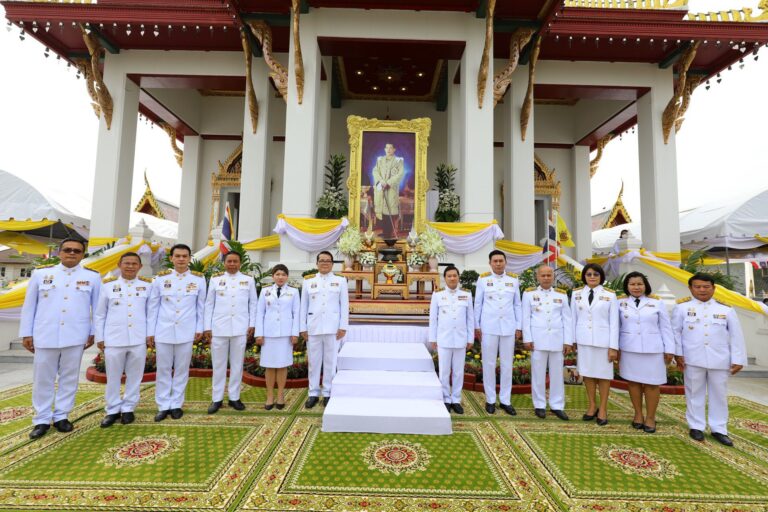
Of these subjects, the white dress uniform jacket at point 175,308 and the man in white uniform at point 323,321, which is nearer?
the white dress uniform jacket at point 175,308

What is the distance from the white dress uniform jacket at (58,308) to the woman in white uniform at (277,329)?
4.79 feet

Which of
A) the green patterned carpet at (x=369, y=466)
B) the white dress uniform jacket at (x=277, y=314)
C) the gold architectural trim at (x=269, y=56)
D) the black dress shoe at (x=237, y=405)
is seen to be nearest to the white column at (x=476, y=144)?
the gold architectural trim at (x=269, y=56)

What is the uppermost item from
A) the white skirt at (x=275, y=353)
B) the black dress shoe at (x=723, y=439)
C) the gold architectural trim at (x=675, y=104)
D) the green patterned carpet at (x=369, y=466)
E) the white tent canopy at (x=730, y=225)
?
the gold architectural trim at (x=675, y=104)

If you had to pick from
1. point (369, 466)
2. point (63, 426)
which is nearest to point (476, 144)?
point (369, 466)

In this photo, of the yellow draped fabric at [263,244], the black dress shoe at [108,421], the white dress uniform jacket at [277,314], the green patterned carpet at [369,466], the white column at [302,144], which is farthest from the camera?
the yellow draped fabric at [263,244]

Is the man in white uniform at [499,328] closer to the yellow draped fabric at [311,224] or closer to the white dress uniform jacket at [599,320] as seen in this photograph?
the white dress uniform jacket at [599,320]

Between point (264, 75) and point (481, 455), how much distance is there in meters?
9.60

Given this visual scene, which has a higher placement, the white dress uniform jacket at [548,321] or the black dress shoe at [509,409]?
the white dress uniform jacket at [548,321]

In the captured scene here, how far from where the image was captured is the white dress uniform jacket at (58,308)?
10.1 feet

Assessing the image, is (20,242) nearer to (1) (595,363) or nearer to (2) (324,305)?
(2) (324,305)

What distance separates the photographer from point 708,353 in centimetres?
312

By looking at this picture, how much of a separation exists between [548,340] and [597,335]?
1.40 feet

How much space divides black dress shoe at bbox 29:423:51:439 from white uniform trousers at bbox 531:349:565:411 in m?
4.35

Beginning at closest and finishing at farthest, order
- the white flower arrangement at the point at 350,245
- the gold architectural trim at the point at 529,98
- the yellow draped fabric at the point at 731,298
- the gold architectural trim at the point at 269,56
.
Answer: the yellow draped fabric at the point at 731,298
the white flower arrangement at the point at 350,245
the gold architectural trim at the point at 269,56
the gold architectural trim at the point at 529,98
